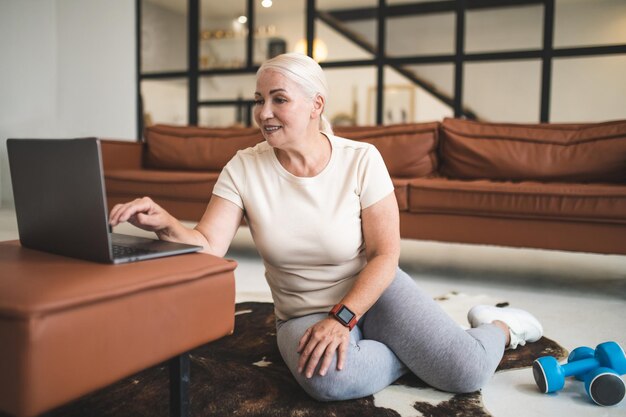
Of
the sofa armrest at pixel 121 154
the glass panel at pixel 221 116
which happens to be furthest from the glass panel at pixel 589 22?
the sofa armrest at pixel 121 154

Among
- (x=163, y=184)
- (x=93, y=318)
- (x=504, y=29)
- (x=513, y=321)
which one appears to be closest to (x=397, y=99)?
(x=504, y=29)

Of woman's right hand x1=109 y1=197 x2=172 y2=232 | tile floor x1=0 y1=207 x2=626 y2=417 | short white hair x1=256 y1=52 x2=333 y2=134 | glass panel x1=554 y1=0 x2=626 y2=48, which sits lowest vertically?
tile floor x1=0 y1=207 x2=626 y2=417

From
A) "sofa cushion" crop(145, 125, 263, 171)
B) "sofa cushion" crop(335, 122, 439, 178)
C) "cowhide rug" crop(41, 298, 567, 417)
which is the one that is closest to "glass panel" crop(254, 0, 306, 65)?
"sofa cushion" crop(145, 125, 263, 171)

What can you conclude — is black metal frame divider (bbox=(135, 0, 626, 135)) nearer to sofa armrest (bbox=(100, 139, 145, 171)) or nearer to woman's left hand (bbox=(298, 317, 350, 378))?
sofa armrest (bbox=(100, 139, 145, 171))

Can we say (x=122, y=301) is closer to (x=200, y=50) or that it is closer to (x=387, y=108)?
(x=387, y=108)

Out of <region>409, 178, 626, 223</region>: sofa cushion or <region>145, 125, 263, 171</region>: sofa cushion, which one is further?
<region>145, 125, 263, 171</region>: sofa cushion

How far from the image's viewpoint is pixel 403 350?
139cm

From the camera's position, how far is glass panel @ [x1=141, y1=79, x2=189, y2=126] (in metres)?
6.36

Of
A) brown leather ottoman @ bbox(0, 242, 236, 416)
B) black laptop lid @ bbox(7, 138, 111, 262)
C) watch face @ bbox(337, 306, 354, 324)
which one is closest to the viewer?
brown leather ottoman @ bbox(0, 242, 236, 416)

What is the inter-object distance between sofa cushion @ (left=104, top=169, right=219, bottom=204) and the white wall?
5.25 ft

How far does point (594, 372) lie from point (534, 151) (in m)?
1.91

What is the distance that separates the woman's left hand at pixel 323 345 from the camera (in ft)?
3.92

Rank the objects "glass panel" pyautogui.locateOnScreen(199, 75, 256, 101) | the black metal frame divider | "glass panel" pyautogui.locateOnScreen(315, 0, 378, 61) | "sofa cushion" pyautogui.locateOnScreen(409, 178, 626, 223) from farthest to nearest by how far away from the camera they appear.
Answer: "glass panel" pyautogui.locateOnScreen(199, 75, 256, 101) < "glass panel" pyautogui.locateOnScreen(315, 0, 378, 61) < the black metal frame divider < "sofa cushion" pyautogui.locateOnScreen(409, 178, 626, 223)

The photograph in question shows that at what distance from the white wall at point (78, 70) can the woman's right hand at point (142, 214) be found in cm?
398
